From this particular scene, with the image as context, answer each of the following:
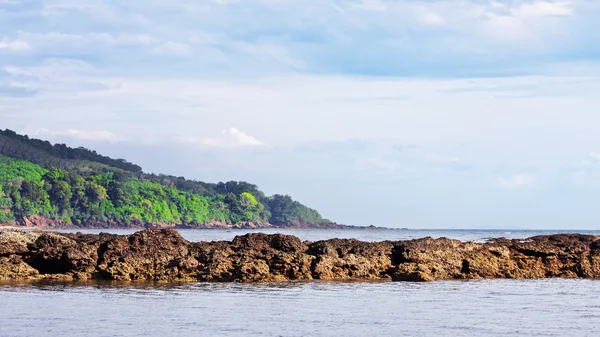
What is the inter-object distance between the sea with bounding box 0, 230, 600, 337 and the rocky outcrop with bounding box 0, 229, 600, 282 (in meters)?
1.28

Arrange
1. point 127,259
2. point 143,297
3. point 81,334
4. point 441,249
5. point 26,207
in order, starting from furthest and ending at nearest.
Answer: point 26,207 < point 441,249 < point 127,259 < point 143,297 < point 81,334

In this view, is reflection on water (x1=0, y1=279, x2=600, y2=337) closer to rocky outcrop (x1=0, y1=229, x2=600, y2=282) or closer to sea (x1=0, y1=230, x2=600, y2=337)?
sea (x1=0, y1=230, x2=600, y2=337)

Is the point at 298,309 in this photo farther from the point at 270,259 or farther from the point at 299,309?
the point at 270,259

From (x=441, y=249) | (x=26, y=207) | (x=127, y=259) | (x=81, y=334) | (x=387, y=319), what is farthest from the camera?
(x=26, y=207)

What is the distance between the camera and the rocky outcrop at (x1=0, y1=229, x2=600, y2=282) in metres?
26.1

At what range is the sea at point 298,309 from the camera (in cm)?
1684

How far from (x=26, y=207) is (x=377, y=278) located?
17136 centimetres

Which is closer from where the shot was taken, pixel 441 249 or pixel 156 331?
pixel 156 331

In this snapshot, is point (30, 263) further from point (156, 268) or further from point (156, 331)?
point (156, 331)

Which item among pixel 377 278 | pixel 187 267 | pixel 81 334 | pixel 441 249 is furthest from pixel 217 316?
pixel 441 249

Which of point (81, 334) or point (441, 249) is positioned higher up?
point (441, 249)

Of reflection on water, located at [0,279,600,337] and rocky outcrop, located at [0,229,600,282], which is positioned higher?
rocky outcrop, located at [0,229,600,282]

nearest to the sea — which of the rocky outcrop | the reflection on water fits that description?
the reflection on water

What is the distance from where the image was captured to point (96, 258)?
26172 millimetres
